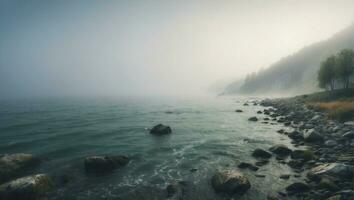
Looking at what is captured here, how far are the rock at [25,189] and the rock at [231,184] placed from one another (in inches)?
596

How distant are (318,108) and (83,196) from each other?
5753 centimetres

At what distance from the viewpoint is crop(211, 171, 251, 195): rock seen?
17984 mm

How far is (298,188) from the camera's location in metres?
17.6

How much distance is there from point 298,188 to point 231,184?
17.6ft

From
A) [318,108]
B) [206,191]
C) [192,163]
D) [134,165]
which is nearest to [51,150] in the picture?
[134,165]

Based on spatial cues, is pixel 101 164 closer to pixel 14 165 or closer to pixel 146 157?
pixel 146 157

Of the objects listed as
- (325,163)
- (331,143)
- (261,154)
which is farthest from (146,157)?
(331,143)

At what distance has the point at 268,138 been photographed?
3619 cm

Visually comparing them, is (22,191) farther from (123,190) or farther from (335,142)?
(335,142)

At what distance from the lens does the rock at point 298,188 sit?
17481mm

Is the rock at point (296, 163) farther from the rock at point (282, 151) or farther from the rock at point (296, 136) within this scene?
the rock at point (296, 136)

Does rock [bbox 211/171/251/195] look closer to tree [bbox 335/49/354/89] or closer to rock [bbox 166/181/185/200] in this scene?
rock [bbox 166/181/185/200]

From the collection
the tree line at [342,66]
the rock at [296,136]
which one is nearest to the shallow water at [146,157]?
the rock at [296,136]

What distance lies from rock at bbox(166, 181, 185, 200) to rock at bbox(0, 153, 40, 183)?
16.7 meters
